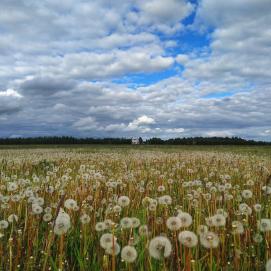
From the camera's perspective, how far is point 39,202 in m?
5.02

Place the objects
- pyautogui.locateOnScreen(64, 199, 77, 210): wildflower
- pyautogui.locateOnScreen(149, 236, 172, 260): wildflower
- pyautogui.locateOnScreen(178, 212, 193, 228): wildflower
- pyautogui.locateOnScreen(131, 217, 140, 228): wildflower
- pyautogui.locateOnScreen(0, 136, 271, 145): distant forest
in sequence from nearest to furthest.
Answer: pyautogui.locateOnScreen(149, 236, 172, 260): wildflower < pyautogui.locateOnScreen(178, 212, 193, 228): wildflower < pyautogui.locateOnScreen(131, 217, 140, 228): wildflower < pyautogui.locateOnScreen(64, 199, 77, 210): wildflower < pyautogui.locateOnScreen(0, 136, 271, 145): distant forest

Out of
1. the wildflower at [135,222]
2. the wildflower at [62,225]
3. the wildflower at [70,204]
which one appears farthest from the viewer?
the wildflower at [70,204]

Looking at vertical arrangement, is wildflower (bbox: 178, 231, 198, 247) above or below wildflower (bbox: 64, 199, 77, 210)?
above

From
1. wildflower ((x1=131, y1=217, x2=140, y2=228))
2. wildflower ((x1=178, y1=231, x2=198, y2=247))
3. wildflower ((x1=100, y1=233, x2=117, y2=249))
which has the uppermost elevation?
wildflower ((x1=178, y1=231, x2=198, y2=247))

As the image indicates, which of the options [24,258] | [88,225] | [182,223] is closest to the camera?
[182,223]

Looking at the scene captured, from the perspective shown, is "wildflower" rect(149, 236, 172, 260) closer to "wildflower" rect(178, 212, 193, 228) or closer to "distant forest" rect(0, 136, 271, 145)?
"wildflower" rect(178, 212, 193, 228)

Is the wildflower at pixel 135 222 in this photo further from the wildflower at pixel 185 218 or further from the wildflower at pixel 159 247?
the wildflower at pixel 159 247

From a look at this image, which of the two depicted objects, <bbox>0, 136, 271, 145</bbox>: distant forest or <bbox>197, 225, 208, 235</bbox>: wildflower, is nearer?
<bbox>197, 225, 208, 235</bbox>: wildflower

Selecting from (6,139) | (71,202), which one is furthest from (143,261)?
(6,139)

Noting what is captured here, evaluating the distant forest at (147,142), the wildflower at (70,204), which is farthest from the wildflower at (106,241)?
the distant forest at (147,142)

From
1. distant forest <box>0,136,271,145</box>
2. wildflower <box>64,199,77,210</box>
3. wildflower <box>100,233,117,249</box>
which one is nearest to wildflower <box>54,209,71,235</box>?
wildflower <box>100,233,117,249</box>

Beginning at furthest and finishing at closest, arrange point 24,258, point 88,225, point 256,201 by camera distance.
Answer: point 256,201 < point 88,225 < point 24,258

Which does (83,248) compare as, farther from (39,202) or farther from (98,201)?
(98,201)

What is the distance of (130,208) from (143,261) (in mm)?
2234
